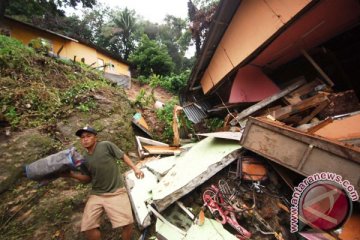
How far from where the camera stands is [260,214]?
3.65 m

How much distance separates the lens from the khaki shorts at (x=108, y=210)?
3322 millimetres

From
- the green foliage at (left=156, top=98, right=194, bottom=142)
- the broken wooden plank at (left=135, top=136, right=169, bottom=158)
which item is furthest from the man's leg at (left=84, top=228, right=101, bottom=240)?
the green foliage at (left=156, top=98, right=194, bottom=142)

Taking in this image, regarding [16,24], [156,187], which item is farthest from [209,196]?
[16,24]

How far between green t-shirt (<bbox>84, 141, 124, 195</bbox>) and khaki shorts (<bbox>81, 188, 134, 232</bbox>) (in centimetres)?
11

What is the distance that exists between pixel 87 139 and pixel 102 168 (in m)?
0.51

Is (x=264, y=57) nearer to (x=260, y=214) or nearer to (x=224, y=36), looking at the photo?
(x=224, y=36)

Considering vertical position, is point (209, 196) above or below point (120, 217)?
below

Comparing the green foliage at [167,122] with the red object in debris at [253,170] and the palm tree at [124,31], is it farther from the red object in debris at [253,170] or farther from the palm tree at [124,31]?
the palm tree at [124,31]

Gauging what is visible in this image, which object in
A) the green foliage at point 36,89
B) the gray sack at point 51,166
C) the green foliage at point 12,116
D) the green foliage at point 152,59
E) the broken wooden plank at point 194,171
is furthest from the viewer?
the green foliage at point 152,59

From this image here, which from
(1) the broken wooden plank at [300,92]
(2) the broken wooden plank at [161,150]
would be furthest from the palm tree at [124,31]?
(1) the broken wooden plank at [300,92]

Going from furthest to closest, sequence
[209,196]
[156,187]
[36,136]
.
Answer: [36,136]
[156,187]
[209,196]

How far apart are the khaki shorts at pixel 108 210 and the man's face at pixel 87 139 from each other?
826 mm

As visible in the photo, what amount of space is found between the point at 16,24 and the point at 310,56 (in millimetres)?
17933

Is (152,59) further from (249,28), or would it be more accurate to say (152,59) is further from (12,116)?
(249,28)
